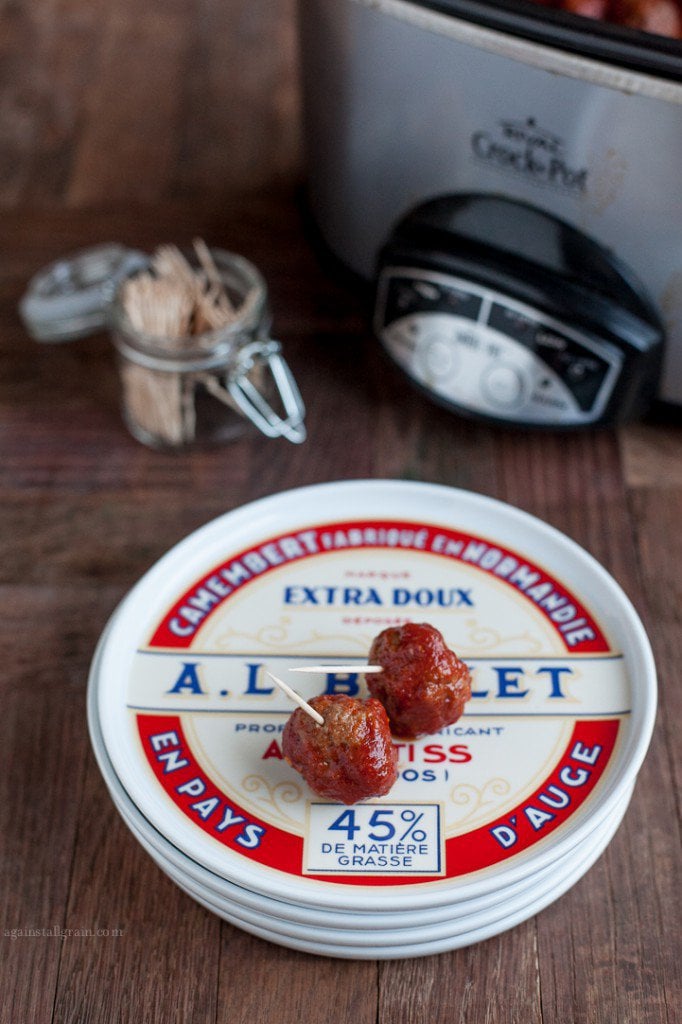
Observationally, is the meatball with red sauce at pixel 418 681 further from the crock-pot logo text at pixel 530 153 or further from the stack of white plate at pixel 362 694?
the crock-pot logo text at pixel 530 153

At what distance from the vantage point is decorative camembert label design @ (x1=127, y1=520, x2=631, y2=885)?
2.28 ft

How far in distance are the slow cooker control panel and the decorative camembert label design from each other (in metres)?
0.17

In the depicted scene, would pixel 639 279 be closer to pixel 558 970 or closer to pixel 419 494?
pixel 419 494

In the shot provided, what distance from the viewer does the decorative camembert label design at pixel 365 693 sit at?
70cm

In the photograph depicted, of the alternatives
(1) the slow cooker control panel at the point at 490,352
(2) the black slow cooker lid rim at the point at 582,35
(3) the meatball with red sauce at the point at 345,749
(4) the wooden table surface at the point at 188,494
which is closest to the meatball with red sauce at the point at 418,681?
(3) the meatball with red sauce at the point at 345,749

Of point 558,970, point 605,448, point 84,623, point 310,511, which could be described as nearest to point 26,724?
point 84,623

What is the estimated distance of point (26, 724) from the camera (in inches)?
32.9

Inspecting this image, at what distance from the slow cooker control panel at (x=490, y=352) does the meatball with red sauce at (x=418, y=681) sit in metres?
0.32

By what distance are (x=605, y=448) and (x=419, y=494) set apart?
0.81 feet

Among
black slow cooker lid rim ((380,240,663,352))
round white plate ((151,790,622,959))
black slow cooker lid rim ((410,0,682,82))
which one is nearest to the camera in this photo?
round white plate ((151,790,622,959))

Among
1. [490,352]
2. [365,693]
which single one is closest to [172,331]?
[490,352]

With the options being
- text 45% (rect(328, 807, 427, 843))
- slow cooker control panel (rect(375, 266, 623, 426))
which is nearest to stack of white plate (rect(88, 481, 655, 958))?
text 45% (rect(328, 807, 427, 843))

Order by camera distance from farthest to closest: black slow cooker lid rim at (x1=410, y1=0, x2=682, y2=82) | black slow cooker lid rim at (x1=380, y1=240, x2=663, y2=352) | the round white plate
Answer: black slow cooker lid rim at (x1=380, y1=240, x2=663, y2=352) → black slow cooker lid rim at (x1=410, y1=0, x2=682, y2=82) → the round white plate

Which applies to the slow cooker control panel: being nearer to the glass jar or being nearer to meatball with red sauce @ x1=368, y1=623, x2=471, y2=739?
the glass jar
